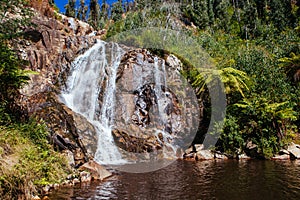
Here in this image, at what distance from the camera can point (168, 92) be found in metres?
17.4

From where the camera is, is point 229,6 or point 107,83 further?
point 229,6

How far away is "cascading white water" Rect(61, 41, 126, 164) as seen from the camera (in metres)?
13.1

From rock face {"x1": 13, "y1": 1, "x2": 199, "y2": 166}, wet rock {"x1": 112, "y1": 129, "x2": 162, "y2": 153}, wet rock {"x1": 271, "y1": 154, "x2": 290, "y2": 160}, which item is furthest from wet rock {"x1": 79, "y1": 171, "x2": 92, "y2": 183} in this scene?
wet rock {"x1": 271, "y1": 154, "x2": 290, "y2": 160}

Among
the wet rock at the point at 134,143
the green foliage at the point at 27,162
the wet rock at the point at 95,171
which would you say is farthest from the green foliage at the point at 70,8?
the wet rock at the point at 95,171

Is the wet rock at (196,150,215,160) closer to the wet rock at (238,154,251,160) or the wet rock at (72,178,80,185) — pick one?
the wet rock at (238,154,251,160)

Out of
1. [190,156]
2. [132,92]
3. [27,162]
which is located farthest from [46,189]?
[132,92]

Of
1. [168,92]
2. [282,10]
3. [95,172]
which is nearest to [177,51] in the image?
[168,92]

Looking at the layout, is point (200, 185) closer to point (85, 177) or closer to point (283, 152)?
point (85, 177)

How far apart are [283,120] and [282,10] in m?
29.4

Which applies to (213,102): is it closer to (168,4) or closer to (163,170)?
(163,170)

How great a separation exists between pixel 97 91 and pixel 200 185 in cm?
1008

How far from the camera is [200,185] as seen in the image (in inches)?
303

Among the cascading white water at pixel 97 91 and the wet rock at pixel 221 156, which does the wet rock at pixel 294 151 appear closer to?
the wet rock at pixel 221 156

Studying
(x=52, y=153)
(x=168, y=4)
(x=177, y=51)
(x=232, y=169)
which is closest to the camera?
(x=52, y=153)
